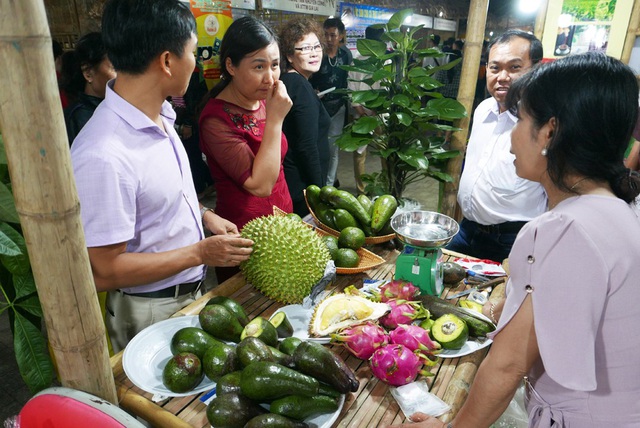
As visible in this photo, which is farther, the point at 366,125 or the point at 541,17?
the point at 541,17

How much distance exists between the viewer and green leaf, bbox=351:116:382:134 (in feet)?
9.23

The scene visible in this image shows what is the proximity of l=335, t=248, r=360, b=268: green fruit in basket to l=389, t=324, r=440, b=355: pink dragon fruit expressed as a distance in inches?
18.6

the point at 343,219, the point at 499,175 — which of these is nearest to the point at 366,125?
the point at 499,175

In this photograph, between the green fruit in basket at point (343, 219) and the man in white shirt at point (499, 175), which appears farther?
the man in white shirt at point (499, 175)

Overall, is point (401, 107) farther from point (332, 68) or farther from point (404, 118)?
point (332, 68)

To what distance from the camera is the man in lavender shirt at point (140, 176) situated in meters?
1.33

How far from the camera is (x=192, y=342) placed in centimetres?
129

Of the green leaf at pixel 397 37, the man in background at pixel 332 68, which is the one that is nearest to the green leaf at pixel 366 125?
the green leaf at pixel 397 37

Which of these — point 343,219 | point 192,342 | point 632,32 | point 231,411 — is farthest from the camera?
point 632,32

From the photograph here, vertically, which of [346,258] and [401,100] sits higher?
[401,100]

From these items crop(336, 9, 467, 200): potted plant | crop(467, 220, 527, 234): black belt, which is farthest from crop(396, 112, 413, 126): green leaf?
crop(467, 220, 527, 234): black belt

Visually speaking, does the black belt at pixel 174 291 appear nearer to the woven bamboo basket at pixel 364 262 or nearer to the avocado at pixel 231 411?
the woven bamboo basket at pixel 364 262

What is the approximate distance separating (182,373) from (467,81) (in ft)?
8.11

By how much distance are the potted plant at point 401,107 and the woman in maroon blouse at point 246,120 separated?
33.9 inches
